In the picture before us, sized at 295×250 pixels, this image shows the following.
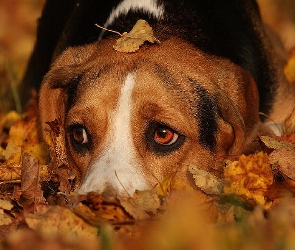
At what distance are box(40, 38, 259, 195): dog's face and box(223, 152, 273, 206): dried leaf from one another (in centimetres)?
30

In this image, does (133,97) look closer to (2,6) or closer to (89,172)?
(89,172)

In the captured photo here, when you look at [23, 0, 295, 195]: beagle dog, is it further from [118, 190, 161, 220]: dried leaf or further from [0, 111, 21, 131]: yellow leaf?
[0, 111, 21, 131]: yellow leaf

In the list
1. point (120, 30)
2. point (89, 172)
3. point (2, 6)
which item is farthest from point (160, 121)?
point (2, 6)

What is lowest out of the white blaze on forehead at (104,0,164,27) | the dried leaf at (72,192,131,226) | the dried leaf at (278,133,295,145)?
the dried leaf at (72,192,131,226)

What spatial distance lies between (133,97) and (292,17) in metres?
4.71

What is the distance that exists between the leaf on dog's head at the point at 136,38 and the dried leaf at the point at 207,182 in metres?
0.90

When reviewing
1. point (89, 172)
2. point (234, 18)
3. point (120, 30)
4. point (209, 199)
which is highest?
point (234, 18)

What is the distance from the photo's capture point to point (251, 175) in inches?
159

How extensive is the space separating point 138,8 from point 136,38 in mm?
509

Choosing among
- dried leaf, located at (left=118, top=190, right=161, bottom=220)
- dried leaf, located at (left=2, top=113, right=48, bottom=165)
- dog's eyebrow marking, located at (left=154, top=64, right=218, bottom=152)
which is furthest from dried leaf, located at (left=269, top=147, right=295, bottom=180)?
dried leaf, located at (left=2, top=113, right=48, bottom=165)

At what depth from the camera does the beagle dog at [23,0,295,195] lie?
408cm

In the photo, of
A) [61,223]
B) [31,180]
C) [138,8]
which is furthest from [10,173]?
[61,223]

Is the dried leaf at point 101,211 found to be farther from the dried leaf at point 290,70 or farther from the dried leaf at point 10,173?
the dried leaf at point 290,70

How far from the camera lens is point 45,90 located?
15.8 feet
